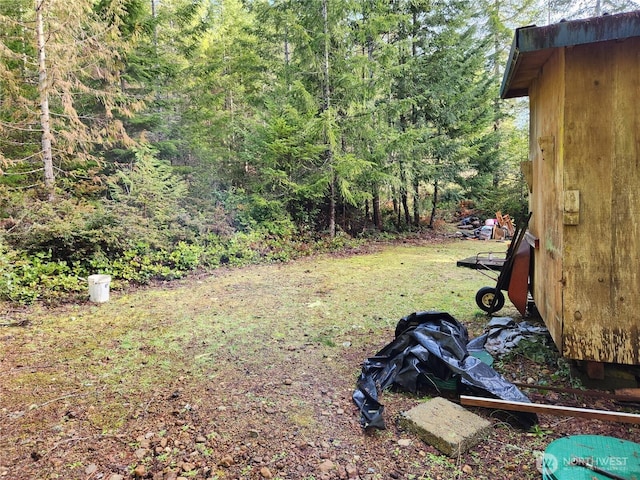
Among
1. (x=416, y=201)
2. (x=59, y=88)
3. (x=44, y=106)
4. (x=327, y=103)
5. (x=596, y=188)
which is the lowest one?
(x=596, y=188)

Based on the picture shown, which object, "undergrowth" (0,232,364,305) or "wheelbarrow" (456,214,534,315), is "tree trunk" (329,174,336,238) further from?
"wheelbarrow" (456,214,534,315)

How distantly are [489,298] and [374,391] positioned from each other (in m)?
2.28

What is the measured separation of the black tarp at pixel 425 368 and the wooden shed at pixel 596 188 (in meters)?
0.57

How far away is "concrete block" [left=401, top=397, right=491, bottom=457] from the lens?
6.39 feet

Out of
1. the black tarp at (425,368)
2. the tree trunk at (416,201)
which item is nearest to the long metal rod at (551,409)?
the black tarp at (425,368)

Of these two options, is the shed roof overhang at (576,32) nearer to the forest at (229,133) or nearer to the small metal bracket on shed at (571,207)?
the small metal bracket on shed at (571,207)

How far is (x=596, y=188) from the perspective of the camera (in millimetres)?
2332

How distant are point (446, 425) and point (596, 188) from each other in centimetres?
170

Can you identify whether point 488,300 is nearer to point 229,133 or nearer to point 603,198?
point 603,198

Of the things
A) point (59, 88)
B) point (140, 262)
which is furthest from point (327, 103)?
point (140, 262)

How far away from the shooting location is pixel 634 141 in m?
2.26

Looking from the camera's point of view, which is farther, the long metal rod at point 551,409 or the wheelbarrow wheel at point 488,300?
the wheelbarrow wheel at point 488,300

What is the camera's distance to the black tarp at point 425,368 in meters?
2.31

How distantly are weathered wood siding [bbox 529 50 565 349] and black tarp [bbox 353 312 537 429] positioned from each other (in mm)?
599
